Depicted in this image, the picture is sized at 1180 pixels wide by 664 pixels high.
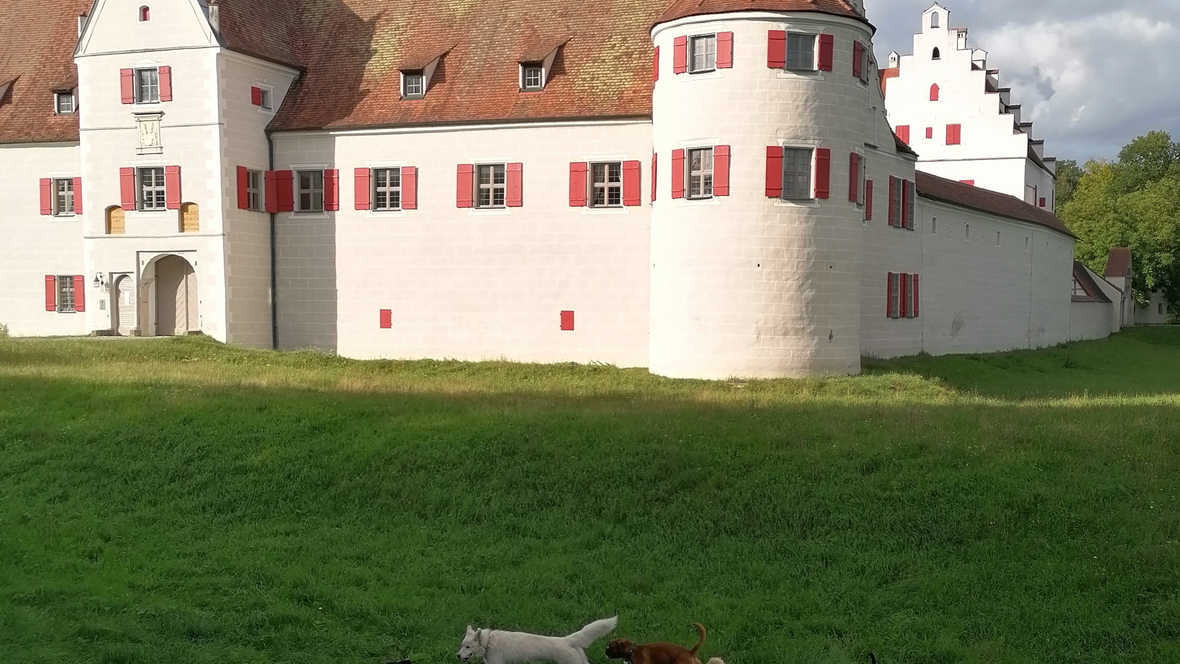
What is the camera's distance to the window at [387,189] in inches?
1284

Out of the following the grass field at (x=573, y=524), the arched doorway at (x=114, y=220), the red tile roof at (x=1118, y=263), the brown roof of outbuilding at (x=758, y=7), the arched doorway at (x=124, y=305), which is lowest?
the grass field at (x=573, y=524)

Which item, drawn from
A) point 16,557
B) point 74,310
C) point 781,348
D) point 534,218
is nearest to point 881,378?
point 781,348

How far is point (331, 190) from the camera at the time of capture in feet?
108

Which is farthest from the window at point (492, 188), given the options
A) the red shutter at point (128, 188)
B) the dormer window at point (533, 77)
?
the red shutter at point (128, 188)

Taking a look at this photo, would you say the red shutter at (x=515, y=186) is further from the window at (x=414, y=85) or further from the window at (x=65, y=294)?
the window at (x=65, y=294)

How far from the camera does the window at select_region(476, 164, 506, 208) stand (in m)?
31.6

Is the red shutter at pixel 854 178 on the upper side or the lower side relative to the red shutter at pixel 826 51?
lower

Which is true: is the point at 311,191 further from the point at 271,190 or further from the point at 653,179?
the point at 653,179

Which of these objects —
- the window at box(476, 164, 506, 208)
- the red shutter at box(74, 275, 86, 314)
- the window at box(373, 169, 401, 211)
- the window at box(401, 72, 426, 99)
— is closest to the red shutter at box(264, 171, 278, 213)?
the window at box(373, 169, 401, 211)

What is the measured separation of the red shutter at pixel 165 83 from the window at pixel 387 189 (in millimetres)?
6602

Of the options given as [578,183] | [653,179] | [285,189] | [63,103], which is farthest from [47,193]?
[653,179]

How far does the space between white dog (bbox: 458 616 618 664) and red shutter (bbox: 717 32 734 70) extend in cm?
1982

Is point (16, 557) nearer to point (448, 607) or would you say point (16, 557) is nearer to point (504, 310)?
point (448, 607)

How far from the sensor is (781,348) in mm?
26000
